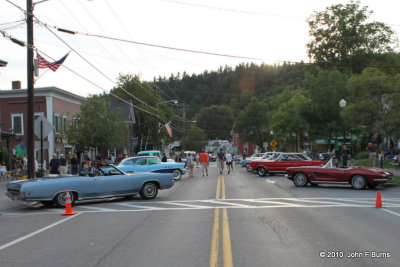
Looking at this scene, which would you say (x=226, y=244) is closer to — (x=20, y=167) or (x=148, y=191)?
(x=148, y=191)

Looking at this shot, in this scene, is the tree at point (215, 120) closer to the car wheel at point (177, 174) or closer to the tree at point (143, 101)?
the tree at point (143, 101)

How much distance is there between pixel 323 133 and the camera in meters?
35.3

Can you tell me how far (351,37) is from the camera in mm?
51031

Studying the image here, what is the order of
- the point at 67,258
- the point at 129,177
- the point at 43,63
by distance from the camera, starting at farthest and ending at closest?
the point at 43,63
the point at 129,177
the point at 67,258

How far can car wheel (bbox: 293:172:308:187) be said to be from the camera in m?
19.2

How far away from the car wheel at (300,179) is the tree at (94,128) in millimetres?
18940

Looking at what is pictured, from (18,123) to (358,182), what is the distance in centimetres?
3060

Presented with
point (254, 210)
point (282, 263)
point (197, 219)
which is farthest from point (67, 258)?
point (254, 210)

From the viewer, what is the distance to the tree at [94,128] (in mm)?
34156

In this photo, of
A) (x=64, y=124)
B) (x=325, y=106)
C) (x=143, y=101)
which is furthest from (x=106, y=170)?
(x=143, y=101)

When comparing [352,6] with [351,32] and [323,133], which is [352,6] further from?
[323,133]

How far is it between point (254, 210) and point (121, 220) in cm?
361

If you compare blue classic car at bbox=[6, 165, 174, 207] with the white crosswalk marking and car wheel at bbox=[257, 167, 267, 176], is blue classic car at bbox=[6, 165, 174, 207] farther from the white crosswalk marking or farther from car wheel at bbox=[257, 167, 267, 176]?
car wheel at bbox=[257, 167, 267, 176]

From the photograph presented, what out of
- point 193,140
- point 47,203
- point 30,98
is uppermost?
point 193,140
